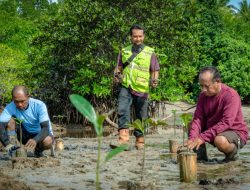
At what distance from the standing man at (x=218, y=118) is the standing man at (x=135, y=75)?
1.85 m

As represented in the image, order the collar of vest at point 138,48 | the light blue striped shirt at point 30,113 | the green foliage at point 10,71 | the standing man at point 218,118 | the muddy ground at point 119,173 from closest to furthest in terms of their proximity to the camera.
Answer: the muddy ground at point 119,173, the standing man at point 218,118, the light blue striped shirt at point 30,113, the collar of vest at point 138,48, the green foliage at point 10,71

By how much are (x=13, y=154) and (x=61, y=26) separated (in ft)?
27.3

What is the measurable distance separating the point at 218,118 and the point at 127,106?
2233 mm

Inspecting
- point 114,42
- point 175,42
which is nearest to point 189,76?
point 175,42

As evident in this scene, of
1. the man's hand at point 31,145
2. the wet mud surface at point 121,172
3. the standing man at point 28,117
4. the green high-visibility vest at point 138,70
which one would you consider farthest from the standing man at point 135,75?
the man's hand at point 31,145

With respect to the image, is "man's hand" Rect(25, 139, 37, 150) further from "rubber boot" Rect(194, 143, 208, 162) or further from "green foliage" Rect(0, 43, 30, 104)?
"green foliage" Rect(0, 43, 30, 104)

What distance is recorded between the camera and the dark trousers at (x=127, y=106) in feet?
30.2

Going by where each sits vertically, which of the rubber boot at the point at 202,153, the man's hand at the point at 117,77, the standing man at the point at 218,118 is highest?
the man's hand at the point at 117,77

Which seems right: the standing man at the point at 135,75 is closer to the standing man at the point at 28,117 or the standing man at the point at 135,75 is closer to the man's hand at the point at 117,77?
the man's hand at the point at 117,77

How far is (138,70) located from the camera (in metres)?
9.13

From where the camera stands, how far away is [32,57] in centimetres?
1675

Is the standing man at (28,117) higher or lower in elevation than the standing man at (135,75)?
lower

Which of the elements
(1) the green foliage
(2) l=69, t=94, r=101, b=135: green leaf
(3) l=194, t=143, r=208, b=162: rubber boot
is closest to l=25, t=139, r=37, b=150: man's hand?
(3) l=194, t=143, r=208, b=162: rubber boot

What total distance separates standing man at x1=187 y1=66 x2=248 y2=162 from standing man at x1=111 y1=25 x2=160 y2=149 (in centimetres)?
185
